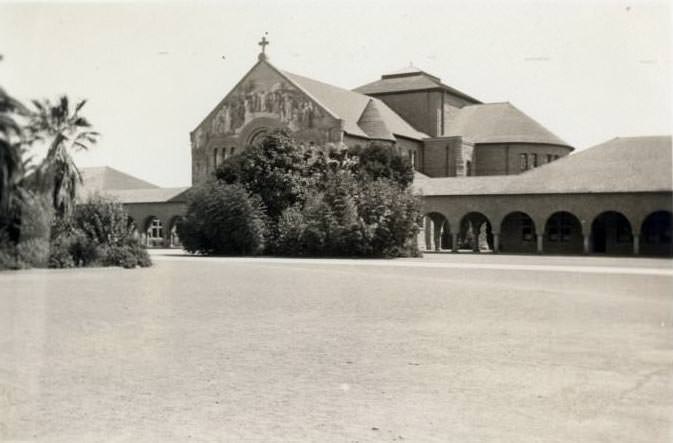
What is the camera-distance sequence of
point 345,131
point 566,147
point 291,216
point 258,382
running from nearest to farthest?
point 258,382
point 291,216
point 345,131
point 566,147

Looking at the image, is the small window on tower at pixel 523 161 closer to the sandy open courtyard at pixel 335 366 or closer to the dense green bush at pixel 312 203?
the dense green bush at pixel 312 203

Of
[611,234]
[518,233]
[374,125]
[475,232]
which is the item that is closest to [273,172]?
[374,125]

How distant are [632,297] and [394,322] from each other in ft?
24.0

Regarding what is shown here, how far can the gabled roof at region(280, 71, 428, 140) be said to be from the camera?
5222 centimetres

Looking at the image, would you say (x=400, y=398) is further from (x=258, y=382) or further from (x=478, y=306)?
(x=478, y=306)

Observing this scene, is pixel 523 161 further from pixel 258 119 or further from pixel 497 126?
pixel 258 119

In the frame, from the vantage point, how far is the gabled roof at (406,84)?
65.9m

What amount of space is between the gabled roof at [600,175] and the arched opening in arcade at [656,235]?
7.61 ft

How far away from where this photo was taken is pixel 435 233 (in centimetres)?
5112

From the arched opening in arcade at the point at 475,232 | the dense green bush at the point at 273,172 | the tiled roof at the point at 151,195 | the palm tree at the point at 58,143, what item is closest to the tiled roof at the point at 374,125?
the arched opening in arcade at the point at 475,232

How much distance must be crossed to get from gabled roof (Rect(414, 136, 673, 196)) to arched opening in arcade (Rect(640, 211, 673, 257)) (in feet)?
7.61

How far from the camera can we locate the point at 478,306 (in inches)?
583

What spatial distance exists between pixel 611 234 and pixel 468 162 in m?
21.2

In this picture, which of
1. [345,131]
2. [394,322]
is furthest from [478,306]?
[345,131]
